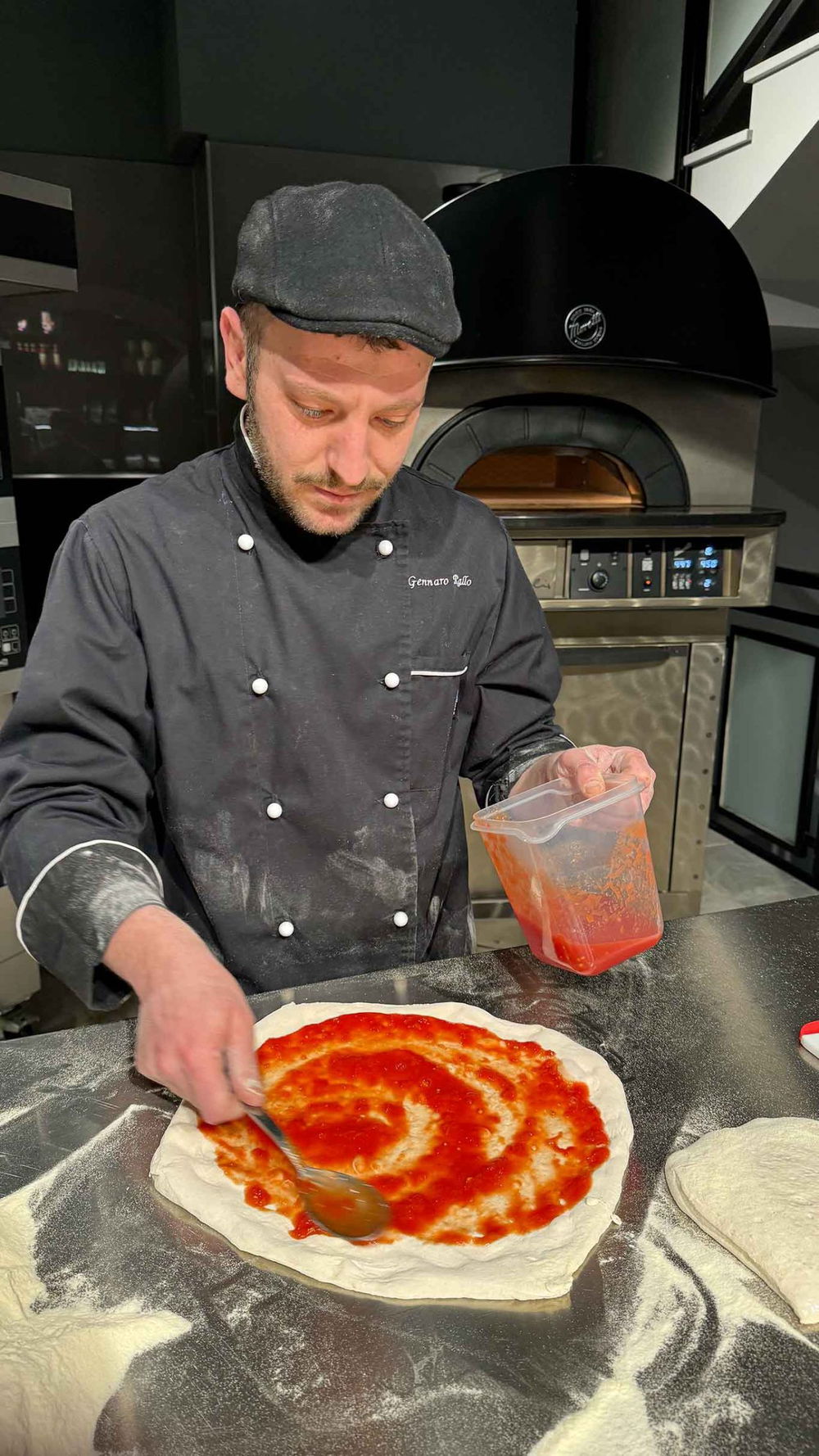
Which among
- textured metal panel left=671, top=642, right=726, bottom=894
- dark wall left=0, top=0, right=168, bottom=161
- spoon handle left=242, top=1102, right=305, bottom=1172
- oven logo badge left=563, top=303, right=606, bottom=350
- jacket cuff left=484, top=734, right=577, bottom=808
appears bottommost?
textured metal panel left=671, top=642, right=726, bottom=894

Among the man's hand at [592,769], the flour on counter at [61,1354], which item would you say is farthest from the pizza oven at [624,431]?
the flour on counter at [61,1354]

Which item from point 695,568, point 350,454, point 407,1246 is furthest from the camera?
point 695,568

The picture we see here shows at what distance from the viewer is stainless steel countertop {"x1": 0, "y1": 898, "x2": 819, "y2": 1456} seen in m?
0.68

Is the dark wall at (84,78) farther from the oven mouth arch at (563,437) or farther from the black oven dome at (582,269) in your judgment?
the oven mouth arch at (563,437)

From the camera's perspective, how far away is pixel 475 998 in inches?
47.0

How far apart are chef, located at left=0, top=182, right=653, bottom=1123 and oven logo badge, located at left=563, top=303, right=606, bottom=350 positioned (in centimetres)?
112

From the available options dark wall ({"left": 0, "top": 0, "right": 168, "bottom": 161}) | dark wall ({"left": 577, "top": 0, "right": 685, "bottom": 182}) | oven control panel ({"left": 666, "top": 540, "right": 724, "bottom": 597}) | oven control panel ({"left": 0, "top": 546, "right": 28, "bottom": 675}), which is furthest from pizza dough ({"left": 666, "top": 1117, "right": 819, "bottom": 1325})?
dark wall ({"left": 577, "top": 0, "right": 685, "bottom": 182})

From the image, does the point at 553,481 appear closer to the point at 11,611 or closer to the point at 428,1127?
the point at 11,611

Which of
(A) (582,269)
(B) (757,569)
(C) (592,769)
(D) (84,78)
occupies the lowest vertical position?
(C) (592,769)

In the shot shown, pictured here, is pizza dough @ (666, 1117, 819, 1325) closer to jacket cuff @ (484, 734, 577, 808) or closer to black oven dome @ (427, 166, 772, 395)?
jacket cuff @ (484, 734, 577, 808)

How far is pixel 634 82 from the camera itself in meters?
3.27

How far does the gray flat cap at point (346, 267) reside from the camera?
41.3 inches

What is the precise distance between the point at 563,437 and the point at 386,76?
1.24 metres

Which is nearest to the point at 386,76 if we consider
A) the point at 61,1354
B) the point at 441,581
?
the point at 441,581
